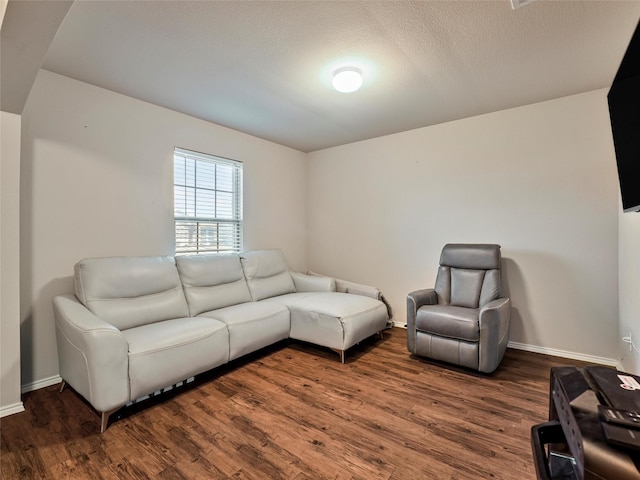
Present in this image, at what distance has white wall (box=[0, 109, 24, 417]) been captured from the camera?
1.91m

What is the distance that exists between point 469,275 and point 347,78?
2192mm

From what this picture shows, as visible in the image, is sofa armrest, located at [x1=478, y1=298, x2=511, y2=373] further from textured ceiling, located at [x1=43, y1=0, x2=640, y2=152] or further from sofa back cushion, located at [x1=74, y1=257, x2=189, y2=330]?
sofa back cushion, located at [x1=74, y1=257, x2=189, y2=330]

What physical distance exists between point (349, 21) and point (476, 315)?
7.80 feet

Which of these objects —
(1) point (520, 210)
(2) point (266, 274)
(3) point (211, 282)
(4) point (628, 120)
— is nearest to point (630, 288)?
Result: (1) point (520, 210)

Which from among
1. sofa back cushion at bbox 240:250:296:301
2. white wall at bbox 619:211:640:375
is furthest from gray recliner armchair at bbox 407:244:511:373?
sofa back cushion at bbox 240:250:296:301

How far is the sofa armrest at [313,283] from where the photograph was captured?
3.68 metres

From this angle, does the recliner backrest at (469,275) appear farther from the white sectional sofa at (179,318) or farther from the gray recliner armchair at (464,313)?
the white sectional sofa at (179,318)

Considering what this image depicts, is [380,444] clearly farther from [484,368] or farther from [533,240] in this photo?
[533,240]

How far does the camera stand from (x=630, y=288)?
2168mm

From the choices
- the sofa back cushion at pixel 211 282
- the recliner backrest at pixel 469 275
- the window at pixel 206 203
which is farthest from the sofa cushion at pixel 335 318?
the window at pixel 206 203

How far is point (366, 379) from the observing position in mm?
2436

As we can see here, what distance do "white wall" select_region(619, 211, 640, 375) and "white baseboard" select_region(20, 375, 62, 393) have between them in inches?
166

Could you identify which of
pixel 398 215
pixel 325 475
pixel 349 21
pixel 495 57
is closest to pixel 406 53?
pixel 349 21

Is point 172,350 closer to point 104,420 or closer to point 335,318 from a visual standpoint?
point 104,420
